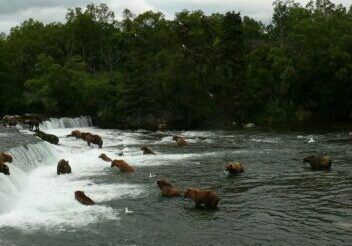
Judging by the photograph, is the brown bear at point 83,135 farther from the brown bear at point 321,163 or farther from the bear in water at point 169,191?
the bear in water at point 169,191

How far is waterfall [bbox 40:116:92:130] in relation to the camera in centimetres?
5816

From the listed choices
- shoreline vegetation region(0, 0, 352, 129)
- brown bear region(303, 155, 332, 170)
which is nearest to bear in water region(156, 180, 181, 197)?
brown bear region(303, 155, 332, 170)

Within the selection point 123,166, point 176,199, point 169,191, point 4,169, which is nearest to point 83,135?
point 123,166

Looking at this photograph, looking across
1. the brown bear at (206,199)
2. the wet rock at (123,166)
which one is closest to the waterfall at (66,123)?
the wet rock at (123,166)

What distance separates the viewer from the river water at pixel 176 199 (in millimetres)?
17312

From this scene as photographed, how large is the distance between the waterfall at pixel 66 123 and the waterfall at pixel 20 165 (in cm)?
2163

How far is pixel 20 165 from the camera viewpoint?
96.4ft

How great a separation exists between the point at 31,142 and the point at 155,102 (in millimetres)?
29052

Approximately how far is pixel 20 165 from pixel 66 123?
1256 inches

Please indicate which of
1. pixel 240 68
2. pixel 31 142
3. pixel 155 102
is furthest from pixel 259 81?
pixel 31 142

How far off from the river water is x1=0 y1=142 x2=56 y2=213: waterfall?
0.23 feet

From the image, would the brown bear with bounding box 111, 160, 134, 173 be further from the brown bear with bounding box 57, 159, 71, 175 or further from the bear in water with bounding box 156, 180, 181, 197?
the bear in water with bounding box 156, 180, 181, 197

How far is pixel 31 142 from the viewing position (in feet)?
117

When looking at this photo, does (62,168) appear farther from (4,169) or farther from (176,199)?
(176,199)
